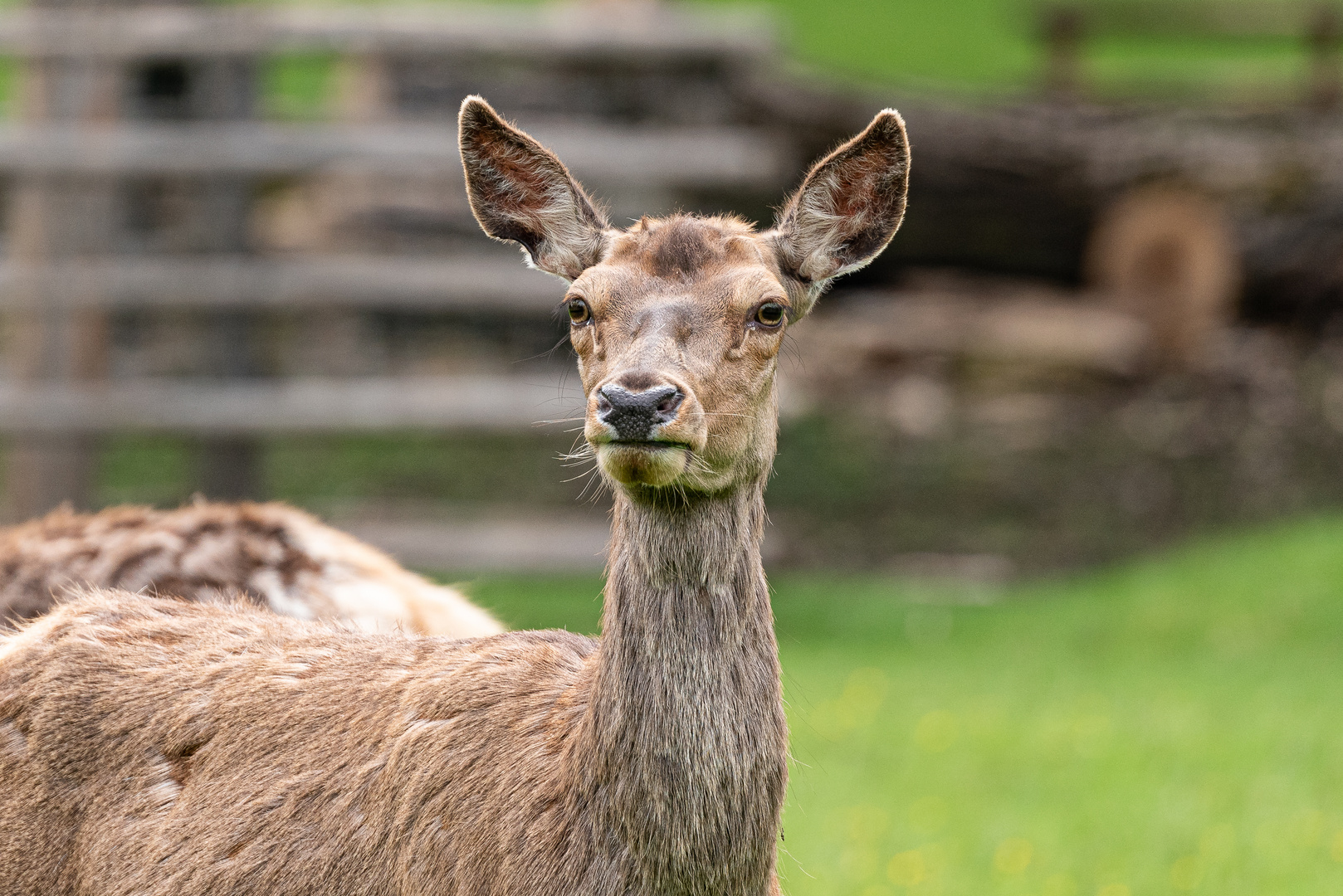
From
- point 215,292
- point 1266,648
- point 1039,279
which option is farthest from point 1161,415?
point 215,292

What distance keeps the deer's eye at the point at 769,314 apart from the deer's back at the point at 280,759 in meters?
0.93

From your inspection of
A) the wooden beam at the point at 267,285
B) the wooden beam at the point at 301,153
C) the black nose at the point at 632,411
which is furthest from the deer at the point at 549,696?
the wooden beam at the point at 301,153

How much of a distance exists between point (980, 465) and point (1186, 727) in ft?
21.7

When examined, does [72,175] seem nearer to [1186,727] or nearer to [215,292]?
[215,292]

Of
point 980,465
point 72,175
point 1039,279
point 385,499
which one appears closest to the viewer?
point 72,175

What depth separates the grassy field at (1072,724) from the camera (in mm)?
6574

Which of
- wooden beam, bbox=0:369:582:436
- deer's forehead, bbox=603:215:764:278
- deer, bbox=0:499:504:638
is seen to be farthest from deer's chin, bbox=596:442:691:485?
wooden beam, bbox=0:369:582:436

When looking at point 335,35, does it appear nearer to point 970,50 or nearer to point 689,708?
point 689,708

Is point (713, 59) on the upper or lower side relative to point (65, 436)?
upper

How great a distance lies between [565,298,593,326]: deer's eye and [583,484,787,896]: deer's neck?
43 cm

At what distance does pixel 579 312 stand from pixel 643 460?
0.57 m

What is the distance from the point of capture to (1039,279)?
17.0 metres

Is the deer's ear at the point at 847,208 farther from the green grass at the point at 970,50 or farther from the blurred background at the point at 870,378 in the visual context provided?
the green grass at the point at 970,50

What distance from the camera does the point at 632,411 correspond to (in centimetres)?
345
